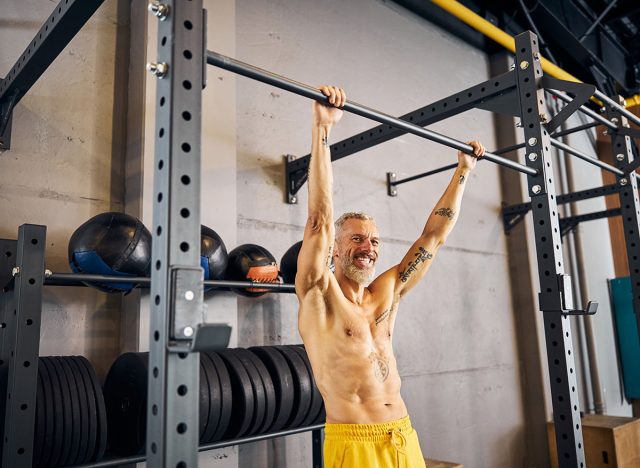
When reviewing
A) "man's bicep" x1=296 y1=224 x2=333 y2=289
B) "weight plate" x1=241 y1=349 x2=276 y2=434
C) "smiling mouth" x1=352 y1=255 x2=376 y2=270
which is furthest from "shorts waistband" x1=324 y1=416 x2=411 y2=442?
"smiling mouth" x1=352 y1=255 x2=376 y2=270

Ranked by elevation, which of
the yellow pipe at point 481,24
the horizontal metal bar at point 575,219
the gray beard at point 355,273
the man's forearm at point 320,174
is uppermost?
the yellow pipe at point 481,24

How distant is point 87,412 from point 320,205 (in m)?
1.14

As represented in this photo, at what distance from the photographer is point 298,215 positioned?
3.40m

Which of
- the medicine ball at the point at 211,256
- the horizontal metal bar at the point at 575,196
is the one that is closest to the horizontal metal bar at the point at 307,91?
the medicine ball at the point at 211,256

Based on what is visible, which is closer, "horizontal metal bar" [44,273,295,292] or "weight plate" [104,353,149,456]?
"horizontal metal bar" [44,273,295,292]

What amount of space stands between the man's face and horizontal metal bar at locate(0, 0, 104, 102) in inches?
54.8

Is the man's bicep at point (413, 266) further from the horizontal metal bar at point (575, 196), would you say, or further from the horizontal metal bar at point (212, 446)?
the horizontal metal bar at point (575, 196)

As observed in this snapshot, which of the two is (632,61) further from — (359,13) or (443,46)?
(359,13)

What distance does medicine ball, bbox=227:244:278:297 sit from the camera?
2.52m

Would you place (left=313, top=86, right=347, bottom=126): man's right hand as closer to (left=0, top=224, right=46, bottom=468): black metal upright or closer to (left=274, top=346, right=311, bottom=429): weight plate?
(left=0, top=224, right=46, bottom=468): black metal upright

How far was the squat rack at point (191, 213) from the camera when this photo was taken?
1.04 metres

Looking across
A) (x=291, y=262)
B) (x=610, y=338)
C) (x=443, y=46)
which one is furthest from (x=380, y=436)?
(x=610, y=338)

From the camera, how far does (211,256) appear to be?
230 cm

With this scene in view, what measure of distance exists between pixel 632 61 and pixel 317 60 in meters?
4.33
